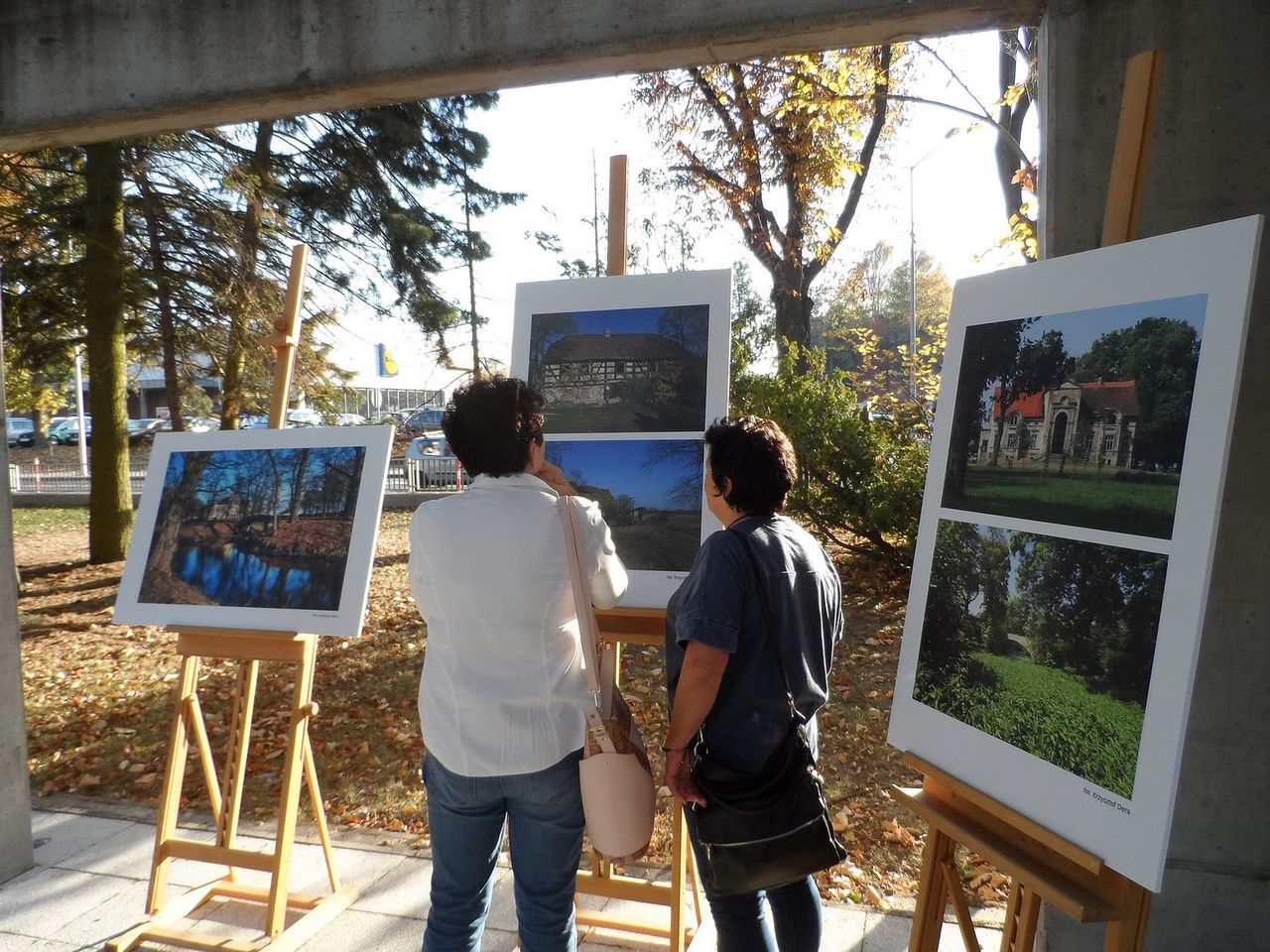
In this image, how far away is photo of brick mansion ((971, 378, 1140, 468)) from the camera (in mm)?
1661

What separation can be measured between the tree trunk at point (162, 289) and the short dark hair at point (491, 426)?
7.67 metres

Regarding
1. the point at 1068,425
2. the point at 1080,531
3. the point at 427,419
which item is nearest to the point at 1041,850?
the point at 1080,531

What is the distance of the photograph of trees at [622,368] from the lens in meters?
2.81

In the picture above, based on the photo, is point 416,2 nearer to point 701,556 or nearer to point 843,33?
point 843,33

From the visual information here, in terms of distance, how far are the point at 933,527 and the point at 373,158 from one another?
8799 mm

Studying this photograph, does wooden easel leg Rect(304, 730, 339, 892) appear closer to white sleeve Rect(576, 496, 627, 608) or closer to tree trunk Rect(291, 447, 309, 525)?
tree trunk Rect(291, 447, 309, 525)

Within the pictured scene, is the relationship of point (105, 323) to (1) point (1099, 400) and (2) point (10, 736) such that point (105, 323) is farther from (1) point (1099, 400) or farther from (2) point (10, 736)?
(1) point (1099, 400)

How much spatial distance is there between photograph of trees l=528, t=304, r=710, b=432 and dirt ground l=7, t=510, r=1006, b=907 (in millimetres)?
1931

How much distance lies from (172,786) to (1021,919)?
8.92 ft

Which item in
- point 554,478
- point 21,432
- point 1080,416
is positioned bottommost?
point 21,432

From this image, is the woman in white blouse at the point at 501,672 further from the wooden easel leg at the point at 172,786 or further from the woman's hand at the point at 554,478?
the wooden easel leg at the point at 172,786

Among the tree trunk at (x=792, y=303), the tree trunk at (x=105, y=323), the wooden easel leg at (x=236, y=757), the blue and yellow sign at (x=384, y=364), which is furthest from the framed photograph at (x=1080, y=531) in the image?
the blue and yellow sign at (x=384, y=364)

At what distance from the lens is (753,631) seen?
1.91 meters

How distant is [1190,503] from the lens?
Answer: 4.96 ft
